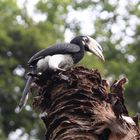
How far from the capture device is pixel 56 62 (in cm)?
526

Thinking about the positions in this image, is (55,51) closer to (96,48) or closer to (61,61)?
(61,61)

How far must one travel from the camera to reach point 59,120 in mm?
3754

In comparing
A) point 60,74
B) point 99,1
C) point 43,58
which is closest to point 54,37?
point 99,1

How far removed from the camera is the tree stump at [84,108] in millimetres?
3619

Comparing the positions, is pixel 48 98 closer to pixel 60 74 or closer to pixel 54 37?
pixel 60 74

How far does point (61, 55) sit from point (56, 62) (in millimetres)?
569


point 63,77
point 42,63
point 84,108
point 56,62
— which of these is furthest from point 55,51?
point 84,108

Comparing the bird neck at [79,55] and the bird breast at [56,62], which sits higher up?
the bird neck at [79,55]

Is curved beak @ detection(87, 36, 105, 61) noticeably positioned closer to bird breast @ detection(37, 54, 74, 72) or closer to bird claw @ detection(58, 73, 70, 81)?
bird breast @ detection(37, 54, 74, 72)

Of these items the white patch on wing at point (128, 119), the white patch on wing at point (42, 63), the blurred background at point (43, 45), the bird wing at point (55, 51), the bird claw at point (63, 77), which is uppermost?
the blurred background at point (43, 45)

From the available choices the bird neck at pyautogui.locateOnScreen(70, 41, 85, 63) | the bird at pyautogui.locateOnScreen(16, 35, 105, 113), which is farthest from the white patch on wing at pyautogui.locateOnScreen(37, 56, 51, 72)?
the bird neck at pyautogui.locateOnScreen(70, 41, 85, 63)

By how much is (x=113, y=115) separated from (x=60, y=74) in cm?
68

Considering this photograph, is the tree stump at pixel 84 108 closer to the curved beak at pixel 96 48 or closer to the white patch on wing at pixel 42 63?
the white patch on wing at pixel 42 63

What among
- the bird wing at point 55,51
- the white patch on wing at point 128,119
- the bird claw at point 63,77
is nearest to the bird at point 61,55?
the bird wing at point 55,51
